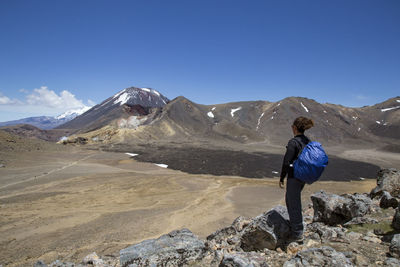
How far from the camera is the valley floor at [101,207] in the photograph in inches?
409

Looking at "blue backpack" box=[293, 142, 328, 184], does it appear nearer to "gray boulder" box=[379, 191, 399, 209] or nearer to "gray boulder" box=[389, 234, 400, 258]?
"gray boulder" box=[389, 234, 400, 258]

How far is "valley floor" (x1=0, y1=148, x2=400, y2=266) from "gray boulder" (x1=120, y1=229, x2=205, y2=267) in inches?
212

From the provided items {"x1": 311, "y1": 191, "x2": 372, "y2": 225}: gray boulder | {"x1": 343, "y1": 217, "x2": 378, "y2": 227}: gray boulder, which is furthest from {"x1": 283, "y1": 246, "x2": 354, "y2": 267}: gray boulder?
{"x1": 311, "y1": 191, "x2": 372, "y2": 225}: gray boulder

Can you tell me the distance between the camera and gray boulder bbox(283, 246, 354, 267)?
3.30 metres

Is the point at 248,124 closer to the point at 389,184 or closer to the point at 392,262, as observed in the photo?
the point at 389,184

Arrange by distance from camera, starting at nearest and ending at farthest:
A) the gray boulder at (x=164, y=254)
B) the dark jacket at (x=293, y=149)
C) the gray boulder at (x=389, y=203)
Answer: the dark jacket at (x=293, y=149), the gray boulder at (x=164, y=254), the gray boulder at (x=389, y=203)

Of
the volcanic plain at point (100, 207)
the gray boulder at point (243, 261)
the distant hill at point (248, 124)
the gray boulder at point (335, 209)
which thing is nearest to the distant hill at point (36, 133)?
the distant hill at point (248, 124)

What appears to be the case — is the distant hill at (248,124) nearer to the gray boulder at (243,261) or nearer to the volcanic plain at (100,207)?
the volcanic plain at (100,207)

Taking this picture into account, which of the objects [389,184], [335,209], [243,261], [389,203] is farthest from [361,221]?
[389,184]

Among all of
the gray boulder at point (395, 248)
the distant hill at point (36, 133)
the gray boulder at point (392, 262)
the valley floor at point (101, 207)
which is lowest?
the valley floor at point (101, 207)

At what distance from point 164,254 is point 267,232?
225 cm

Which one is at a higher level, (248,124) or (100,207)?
(248,124)

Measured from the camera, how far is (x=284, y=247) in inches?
180

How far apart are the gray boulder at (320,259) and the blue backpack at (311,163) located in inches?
42.3
